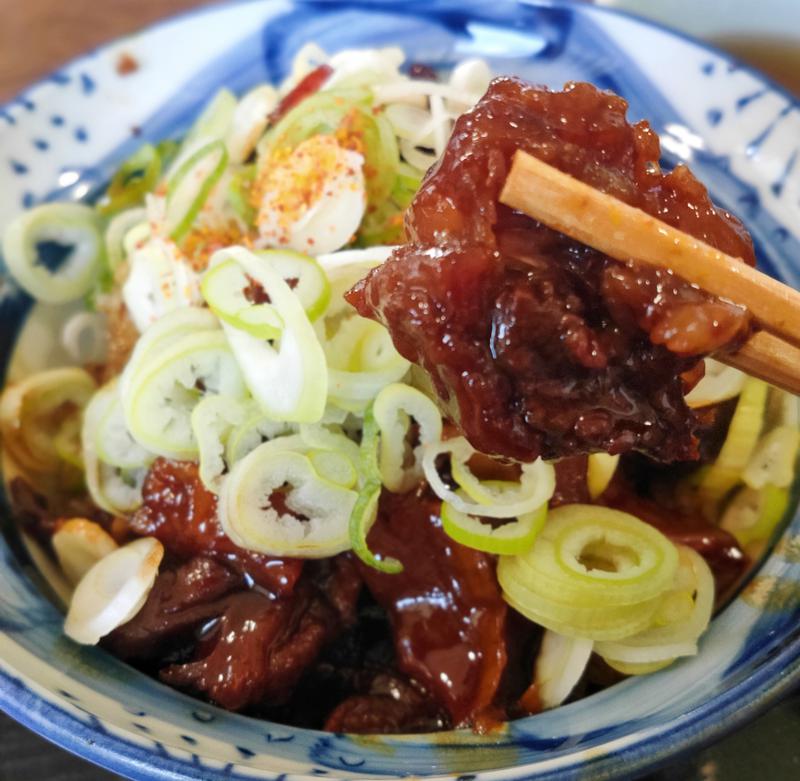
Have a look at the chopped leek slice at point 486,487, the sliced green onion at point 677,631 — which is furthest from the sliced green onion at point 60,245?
the sliced green onion at point 677,631

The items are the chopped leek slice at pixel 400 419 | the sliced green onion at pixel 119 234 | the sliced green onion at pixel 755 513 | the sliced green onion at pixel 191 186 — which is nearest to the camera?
the chopped leek slice at pixel 400 419

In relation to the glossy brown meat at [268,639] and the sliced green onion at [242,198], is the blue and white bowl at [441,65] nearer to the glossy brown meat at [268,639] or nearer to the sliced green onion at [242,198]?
the glossy brown meat at [268,639]

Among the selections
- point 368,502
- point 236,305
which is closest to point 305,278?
point 236,305

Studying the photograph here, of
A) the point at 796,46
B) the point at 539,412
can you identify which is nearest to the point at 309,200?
the point at 539,412

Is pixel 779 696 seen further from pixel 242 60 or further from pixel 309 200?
pixel 242 60

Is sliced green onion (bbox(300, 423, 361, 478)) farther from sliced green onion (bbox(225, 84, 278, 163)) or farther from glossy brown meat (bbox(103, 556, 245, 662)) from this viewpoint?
sliced green onion (bbox(225, 84, 278, 163))

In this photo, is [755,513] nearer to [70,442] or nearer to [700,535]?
[700,535]
